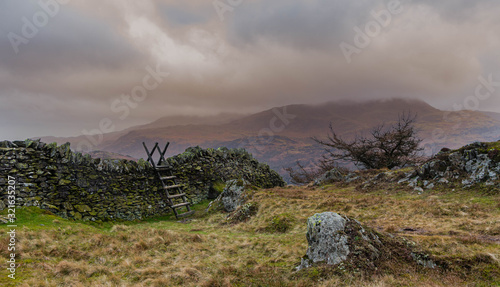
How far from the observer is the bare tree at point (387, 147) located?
27.9 m

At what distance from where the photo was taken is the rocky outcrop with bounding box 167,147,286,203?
65.0 feet

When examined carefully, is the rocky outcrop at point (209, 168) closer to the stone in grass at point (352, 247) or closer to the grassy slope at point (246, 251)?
the grassy slope at point (246, 251)

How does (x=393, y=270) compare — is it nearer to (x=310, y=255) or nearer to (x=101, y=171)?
(x=310, y=255)

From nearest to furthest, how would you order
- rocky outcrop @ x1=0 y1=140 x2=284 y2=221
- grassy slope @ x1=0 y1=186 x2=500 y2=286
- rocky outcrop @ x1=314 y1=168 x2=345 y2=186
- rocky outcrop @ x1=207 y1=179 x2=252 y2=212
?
grassy slope @ x1=0 y1=186 x2=500 y2=286 < rocky outcrop @ x1=0 y1=140 x2=284 y2=221 < rocky outcrop @ x1=207 y1=179 x2=252 y2=212 < rocky outcrop @ x1=314 y1=168 x2=345 y2=186

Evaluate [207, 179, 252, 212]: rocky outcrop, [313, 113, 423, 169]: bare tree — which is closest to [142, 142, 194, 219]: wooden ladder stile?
[207, 179, 252, 212]: rocky outcrop

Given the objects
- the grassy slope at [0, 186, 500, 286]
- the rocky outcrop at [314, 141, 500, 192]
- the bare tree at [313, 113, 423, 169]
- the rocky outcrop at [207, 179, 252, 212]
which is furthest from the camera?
the bare tree at [313, 113, 423, 169]

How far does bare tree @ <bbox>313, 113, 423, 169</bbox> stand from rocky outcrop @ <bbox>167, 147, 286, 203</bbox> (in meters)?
9.70

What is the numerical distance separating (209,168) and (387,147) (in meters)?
21.9

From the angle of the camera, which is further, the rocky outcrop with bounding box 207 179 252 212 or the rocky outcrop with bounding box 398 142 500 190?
the rocky outcrop with bounding box 207 179 252 212

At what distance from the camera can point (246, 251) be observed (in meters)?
8.23

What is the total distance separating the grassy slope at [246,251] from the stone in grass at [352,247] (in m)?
0.36

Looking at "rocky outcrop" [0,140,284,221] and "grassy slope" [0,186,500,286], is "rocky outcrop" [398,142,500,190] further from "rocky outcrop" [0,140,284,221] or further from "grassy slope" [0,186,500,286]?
"rocky outcrop" [0,140,284,221]

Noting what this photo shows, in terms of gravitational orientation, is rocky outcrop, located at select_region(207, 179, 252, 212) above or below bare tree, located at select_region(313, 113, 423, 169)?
below

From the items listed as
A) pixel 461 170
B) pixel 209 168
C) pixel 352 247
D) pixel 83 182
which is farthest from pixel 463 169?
pixel 83 182
